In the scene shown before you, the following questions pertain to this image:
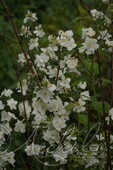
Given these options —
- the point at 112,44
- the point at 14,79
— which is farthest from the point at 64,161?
the point at 14,79

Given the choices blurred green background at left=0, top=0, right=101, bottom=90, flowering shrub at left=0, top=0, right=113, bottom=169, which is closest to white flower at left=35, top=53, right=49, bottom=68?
flowering shrub at left=0, top=0, right=113, bottom=169

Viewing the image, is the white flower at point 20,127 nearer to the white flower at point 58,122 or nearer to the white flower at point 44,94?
the white flower at point 58,122

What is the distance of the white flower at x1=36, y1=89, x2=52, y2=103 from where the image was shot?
1.92 meters

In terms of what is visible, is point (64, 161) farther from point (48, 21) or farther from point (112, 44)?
point (48, 21)

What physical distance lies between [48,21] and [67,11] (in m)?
0.32

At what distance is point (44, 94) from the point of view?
192 centimetres

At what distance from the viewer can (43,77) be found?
7.13ft

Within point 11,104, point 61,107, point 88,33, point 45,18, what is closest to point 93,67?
point 88,33

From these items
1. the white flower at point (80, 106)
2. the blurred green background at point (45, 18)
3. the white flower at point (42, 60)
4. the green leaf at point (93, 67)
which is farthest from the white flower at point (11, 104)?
the blurred green background at point (45, 18)

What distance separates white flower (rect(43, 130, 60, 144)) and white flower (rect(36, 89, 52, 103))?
0.23 meters

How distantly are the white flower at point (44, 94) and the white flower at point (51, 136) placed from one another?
0.23 metres

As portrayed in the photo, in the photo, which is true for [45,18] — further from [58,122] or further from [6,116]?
[58,122]

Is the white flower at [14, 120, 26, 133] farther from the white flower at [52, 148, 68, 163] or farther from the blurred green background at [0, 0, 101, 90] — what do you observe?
the blurred green background at [0, 0, 101, 90]

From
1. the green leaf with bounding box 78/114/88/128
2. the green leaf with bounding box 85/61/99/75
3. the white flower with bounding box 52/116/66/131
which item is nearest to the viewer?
the white flower with bounding box 52/116/66/131
